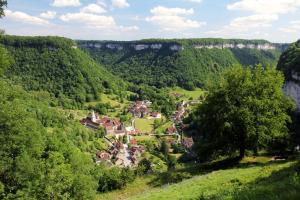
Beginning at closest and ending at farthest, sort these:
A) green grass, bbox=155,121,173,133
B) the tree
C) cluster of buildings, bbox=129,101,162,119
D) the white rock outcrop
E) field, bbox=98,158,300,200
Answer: field, bbox=98,158,300,200
the white rock outcrop
the tree
green grass, bbox=155,121,173,133
cluster of buildings, bbox=129,101,162,119

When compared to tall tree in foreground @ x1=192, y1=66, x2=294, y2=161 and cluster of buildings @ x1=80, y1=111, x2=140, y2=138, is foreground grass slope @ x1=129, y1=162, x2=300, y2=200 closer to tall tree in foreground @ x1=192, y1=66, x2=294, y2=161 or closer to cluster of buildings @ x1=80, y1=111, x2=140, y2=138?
tall tree in foreground @ x1=192, y1=66, x2=294, y2=161

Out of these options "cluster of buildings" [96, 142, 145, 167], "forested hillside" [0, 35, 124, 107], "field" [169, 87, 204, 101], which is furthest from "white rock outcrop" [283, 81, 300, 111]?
"field" [169, 87, 204, 101]

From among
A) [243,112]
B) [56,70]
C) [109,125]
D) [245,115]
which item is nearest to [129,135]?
[109,125]

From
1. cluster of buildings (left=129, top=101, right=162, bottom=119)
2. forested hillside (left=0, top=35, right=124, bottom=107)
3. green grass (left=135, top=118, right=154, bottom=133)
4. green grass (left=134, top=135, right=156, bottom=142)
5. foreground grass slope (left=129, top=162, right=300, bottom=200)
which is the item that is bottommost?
green grass (left=135, top=118, right=154, bottom=133)

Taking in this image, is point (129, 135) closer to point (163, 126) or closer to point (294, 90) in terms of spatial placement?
point (163, 126)

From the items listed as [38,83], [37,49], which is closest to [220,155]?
[38,83]

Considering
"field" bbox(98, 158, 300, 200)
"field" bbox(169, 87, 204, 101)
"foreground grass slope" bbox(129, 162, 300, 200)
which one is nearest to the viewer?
"field" bbox(98, 158, 300, 200)

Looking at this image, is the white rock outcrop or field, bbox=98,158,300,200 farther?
the white rock outcrop
